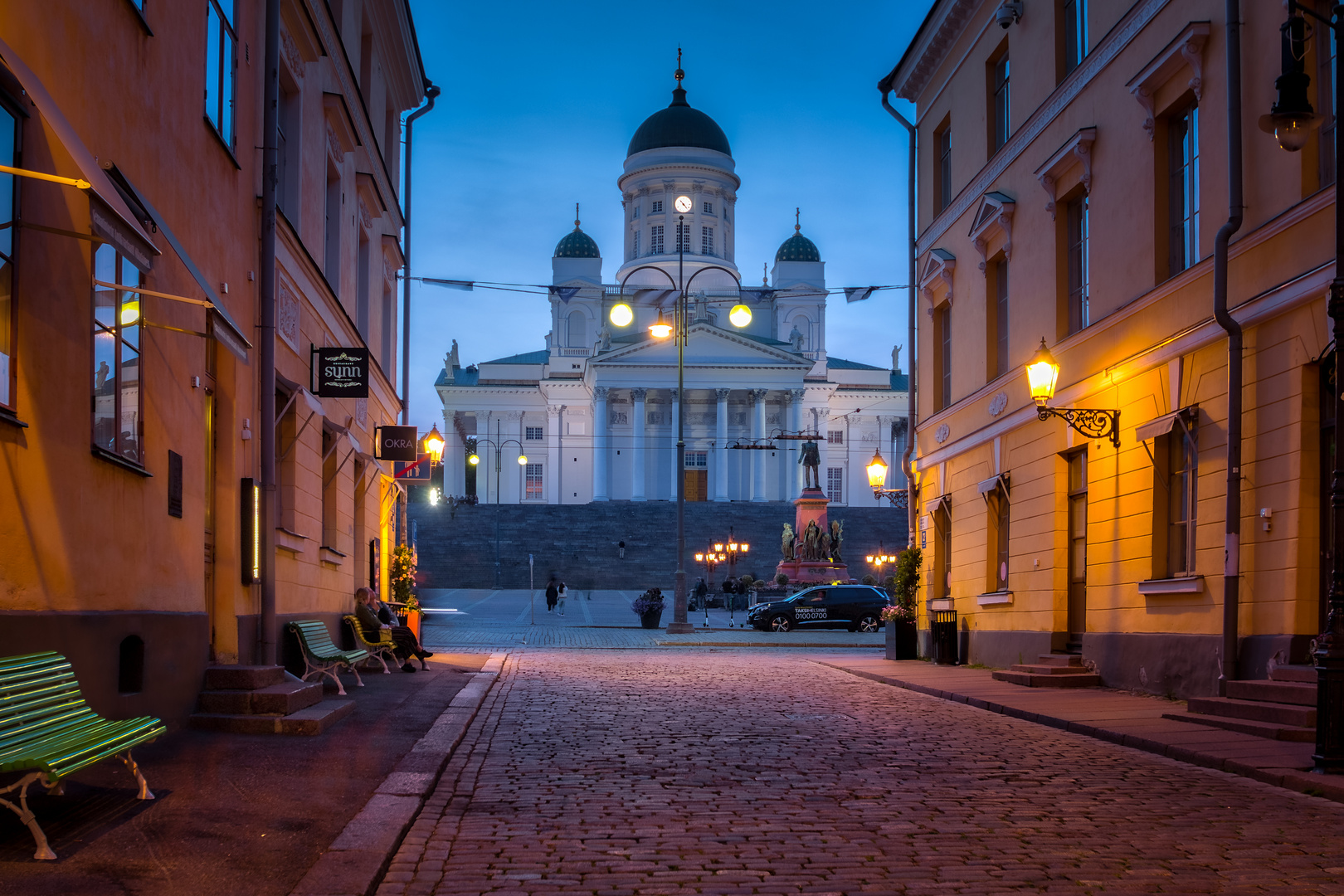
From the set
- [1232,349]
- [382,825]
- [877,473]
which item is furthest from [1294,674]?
[877,473]

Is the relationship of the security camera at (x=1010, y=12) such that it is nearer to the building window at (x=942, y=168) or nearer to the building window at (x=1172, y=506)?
the building window at (x=942, y=168)

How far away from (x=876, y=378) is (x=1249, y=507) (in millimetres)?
93222

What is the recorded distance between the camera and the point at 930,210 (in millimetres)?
25531

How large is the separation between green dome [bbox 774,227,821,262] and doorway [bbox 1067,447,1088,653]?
3516 inches

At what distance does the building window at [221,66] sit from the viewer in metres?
12.2

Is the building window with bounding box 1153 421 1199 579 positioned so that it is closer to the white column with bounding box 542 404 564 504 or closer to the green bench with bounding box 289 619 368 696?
the green bench with bounding box 289 619 368 696

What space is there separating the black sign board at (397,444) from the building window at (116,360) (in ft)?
42.6

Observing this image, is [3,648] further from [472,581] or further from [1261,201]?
[472,581]

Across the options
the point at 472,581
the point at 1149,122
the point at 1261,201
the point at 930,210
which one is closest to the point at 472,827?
the point at 1261,201

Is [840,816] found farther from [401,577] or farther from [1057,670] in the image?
[401,577]

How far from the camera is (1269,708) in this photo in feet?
37.7

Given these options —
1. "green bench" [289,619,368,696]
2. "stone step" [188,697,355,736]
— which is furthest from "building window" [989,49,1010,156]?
"stone step" [188,697,355,736]

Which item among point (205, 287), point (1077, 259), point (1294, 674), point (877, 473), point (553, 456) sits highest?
point (1077, 259)

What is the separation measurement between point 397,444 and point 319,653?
9498mm
